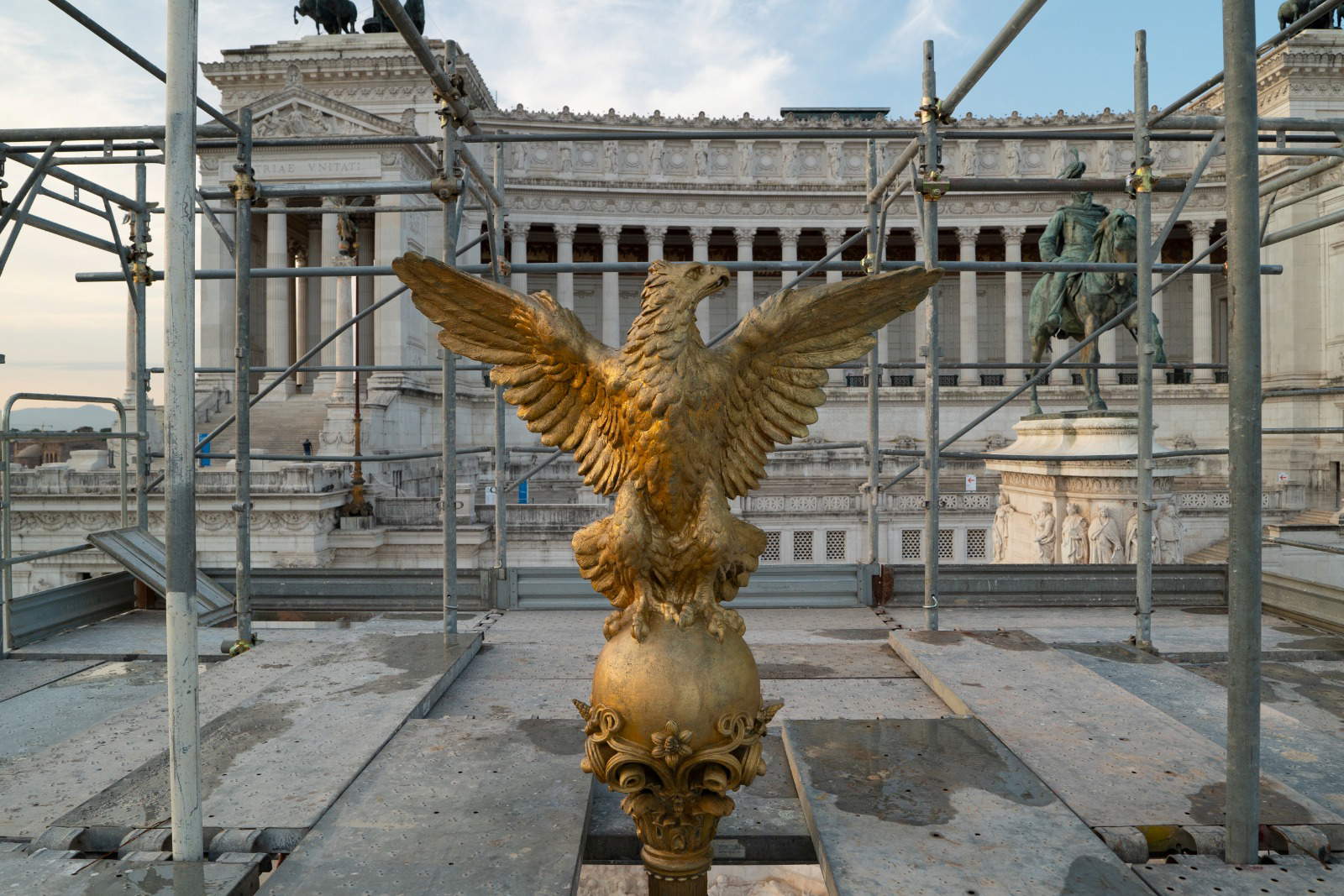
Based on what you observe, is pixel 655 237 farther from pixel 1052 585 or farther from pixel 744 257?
pixel 1052 585

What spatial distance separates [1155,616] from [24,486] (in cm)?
2210

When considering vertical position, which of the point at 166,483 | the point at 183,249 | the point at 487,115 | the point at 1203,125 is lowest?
the point at 166,483

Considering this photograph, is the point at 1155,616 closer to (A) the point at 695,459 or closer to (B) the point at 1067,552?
(B) the point at 1067,552

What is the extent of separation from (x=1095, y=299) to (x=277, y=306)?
1201 inches

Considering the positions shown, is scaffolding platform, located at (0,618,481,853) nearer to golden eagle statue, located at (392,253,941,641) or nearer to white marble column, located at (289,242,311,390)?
golden eagle statue, located at (392,253,941,641)

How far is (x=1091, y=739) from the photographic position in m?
4.91

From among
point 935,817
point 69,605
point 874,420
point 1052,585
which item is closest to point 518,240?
point 874,420

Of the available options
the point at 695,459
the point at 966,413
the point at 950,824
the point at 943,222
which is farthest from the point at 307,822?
the point at 943,222

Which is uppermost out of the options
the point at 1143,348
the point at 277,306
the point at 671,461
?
the point at 277,306

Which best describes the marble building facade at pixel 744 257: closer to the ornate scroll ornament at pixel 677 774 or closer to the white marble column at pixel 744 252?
the white marble column at pixel 744 252

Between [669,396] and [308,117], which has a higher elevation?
[308,117]

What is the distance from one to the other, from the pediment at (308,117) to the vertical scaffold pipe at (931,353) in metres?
27.7

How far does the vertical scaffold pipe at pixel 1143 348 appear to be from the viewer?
287 inches

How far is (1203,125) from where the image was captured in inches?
289
